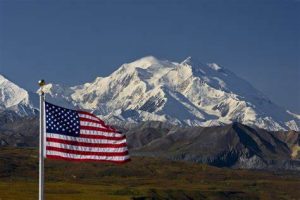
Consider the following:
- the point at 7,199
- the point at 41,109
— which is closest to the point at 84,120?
the point at 41,109

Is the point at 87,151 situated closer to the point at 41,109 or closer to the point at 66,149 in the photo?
the point at 66,149

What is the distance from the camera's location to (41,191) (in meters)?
37.2

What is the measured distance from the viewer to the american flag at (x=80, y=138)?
39.7 metres

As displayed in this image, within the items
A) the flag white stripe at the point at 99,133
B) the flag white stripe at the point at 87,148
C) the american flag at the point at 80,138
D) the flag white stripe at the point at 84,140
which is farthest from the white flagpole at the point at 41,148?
the flag white stripe at the point at 99,133

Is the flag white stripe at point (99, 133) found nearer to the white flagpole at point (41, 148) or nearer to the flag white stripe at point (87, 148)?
the flag white stripe at point (87, 148)

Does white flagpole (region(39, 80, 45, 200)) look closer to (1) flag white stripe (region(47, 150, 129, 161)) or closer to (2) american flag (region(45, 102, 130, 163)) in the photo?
(2) american flag (region(45, 102, 130, 163))

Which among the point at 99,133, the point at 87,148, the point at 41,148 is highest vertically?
the point at 99,133

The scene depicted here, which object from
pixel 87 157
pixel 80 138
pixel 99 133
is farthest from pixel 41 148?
pixel 99 133

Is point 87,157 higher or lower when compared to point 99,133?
lower

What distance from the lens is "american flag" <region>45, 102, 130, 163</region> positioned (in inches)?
1564

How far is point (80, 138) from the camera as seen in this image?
135 ft

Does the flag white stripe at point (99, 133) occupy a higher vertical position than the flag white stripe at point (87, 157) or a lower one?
higher

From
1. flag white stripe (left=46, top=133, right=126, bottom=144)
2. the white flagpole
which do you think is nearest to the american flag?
flag white stripe (left=46, top=133, right=126, bottom=144)

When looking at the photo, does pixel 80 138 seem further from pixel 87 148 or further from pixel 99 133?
pixel 99 133
